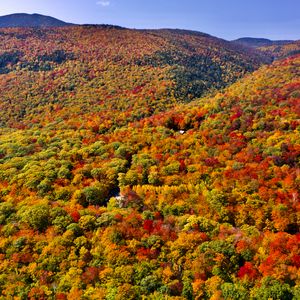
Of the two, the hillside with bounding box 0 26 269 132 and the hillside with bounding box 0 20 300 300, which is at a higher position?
the hillside with bounding box 0 26 269 132

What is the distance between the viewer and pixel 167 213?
6050 cm

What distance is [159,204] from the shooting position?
62094mm

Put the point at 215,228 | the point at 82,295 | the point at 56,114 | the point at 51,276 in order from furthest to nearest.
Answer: the point at 56,114 → the point at 215,228 → the point at 51,276 → the point at 82,295

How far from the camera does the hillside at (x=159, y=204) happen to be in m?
44.4

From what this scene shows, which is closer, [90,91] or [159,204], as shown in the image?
[159,204]

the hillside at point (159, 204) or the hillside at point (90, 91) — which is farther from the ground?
the hillside at point (90, 91)

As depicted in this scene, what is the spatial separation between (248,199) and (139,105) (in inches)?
3524

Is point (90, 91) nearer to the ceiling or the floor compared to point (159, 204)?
nearer to the ceiling

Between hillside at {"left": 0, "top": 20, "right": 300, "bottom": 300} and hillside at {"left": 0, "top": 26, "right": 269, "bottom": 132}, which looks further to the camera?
hillside at {"left": 0, "top": 26, "right": 269, "bottom": 132}

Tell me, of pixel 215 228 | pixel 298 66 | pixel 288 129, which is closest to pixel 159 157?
pixel 215 228

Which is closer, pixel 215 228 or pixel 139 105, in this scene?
pixel 215 228

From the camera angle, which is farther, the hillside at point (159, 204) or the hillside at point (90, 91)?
the hillside at point (90, 91)

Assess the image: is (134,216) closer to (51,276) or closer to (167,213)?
(167,213)

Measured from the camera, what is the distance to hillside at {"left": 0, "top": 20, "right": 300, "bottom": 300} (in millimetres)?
44438
